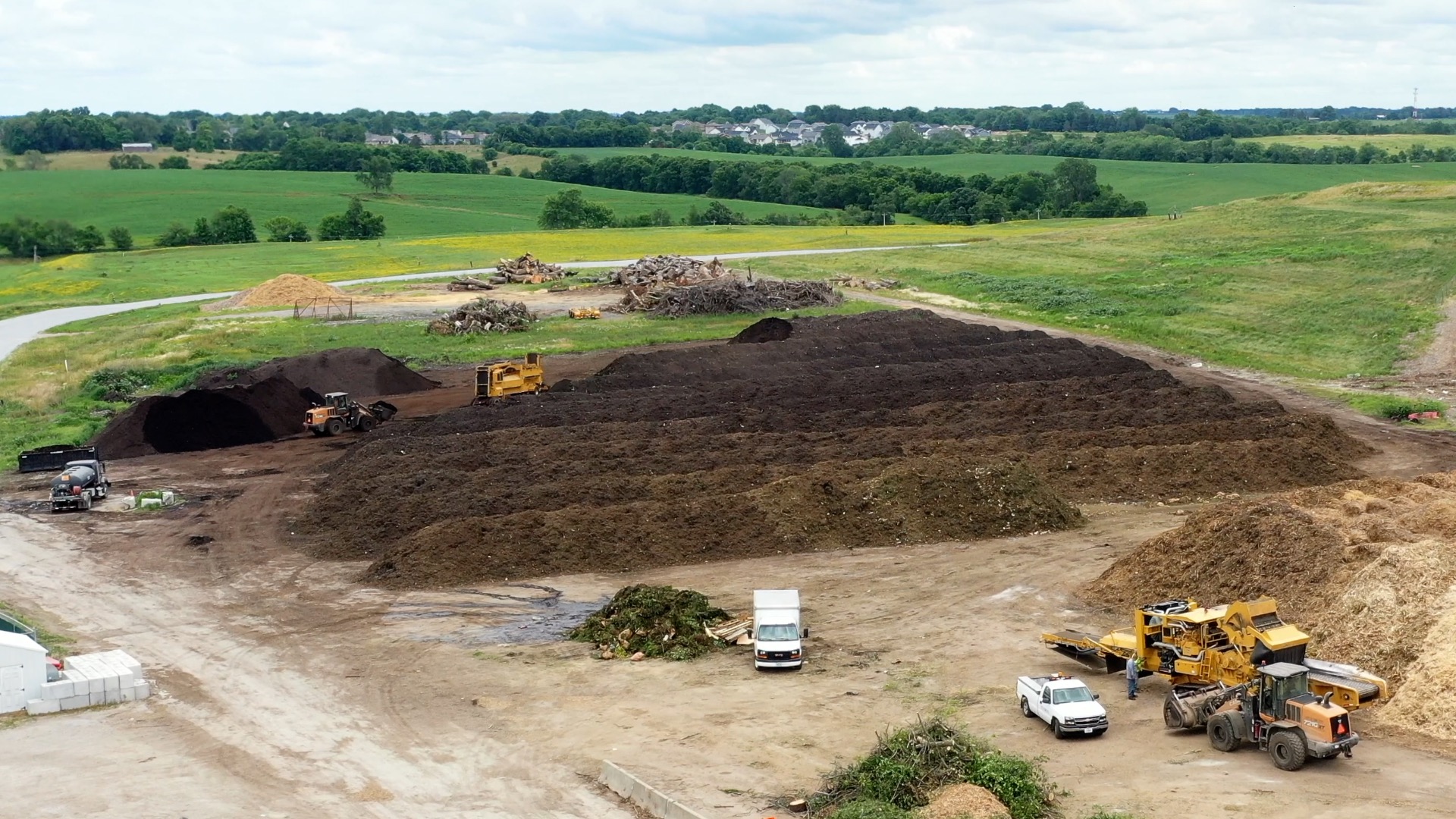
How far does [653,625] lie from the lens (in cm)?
2912

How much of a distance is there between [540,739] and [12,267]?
107940 millimetres

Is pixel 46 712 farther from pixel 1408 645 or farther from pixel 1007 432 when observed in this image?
pixel 1007 432

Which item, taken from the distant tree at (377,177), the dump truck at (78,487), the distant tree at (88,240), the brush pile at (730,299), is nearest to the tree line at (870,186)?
the distant tree at (377,177)

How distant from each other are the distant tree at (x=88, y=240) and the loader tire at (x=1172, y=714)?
12115 cm

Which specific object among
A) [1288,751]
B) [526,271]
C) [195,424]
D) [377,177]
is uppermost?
[377,177]

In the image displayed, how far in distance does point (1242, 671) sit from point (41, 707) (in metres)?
20.7

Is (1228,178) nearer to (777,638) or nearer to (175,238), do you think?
(175,238)

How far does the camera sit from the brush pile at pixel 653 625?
28.6 meters

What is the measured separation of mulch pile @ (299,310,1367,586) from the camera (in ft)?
117

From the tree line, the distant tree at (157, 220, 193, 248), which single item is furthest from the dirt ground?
the tree line

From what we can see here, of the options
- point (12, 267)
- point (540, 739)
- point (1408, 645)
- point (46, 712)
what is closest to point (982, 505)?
point (1408, 645)

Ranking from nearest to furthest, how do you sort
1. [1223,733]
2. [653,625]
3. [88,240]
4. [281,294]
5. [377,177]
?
[1223,733] < [653,625] < [281,294] < [88,240] < [377,177]

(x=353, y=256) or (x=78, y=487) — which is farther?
(x=353, y=256)

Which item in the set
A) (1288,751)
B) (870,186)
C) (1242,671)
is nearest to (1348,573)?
(1242,671)
